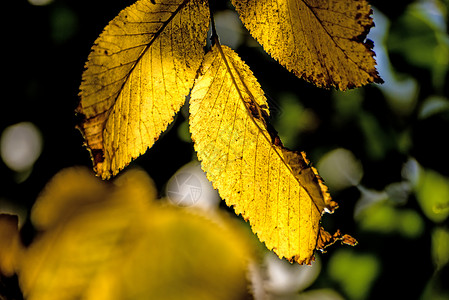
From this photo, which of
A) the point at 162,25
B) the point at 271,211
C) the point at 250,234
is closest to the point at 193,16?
the point at 162,25

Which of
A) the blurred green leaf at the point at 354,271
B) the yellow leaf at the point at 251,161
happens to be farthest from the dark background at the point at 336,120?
the yellow leaf at the point at 251,161

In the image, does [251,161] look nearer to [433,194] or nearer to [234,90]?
[234,90]

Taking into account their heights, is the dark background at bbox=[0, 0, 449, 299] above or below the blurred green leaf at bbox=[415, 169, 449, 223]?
above

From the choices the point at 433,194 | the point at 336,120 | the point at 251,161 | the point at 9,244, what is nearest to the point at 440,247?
the point at 433,194

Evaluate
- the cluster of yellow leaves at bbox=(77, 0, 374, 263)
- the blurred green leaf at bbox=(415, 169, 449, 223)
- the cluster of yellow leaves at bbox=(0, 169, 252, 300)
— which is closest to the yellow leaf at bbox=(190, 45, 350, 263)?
the cluster of yellow leaves at bbox=(77, 0, 374, 263)

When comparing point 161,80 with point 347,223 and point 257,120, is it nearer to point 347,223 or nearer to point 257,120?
point 257,120

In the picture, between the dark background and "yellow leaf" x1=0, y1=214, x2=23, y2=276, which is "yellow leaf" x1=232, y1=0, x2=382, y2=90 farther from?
"yellow leaf" x1=0, y1=214, x2=23, y2=276
